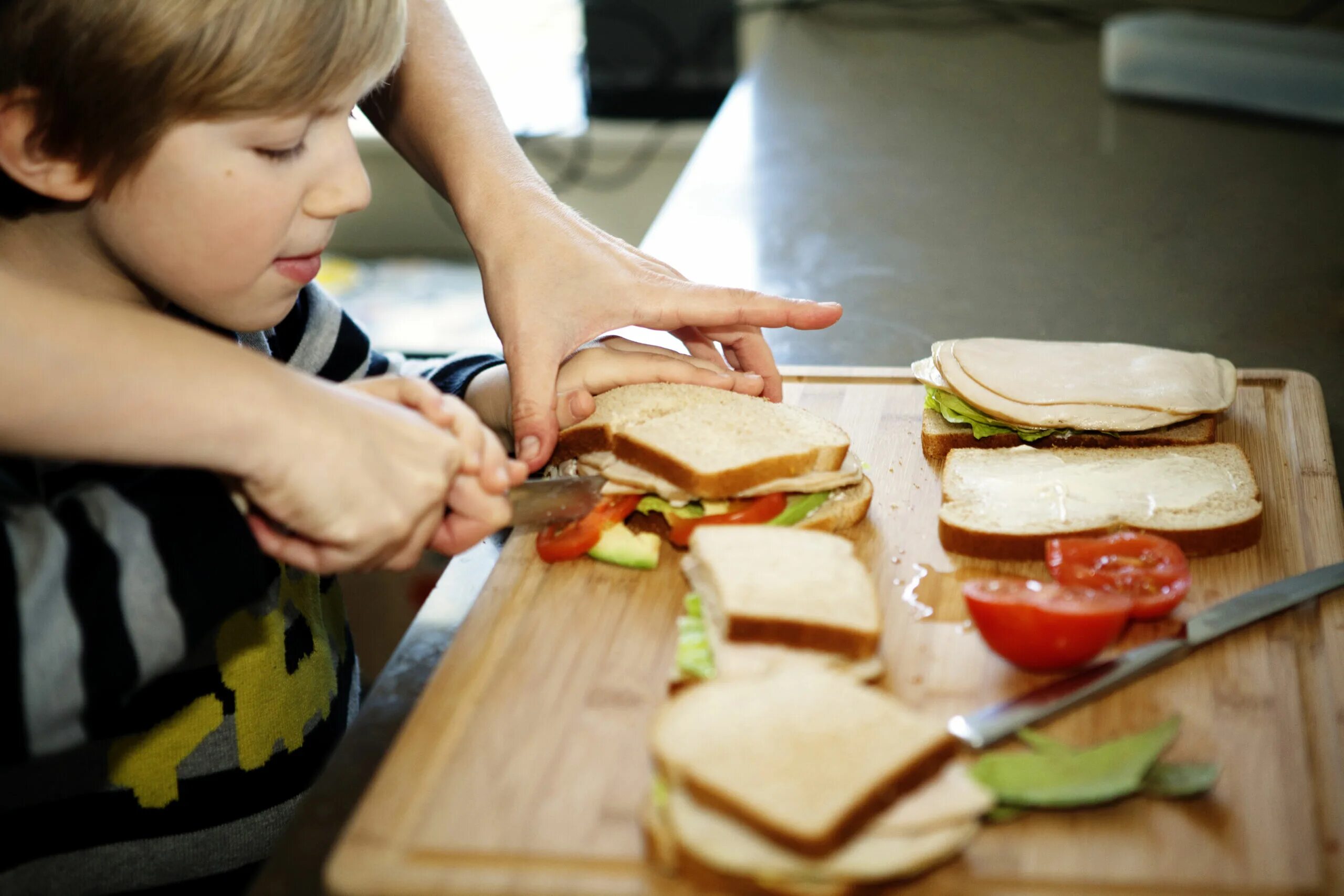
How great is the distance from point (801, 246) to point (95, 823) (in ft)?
5.99

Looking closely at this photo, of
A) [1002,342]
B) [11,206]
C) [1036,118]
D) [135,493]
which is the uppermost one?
[11,206]

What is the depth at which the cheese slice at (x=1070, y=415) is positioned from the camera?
1.88m

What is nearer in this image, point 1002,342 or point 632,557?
point 632,557

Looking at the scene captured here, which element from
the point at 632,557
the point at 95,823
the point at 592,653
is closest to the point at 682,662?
the point at 592,653

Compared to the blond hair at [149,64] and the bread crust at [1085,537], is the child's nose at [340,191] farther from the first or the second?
the bread crust at [1085,537]

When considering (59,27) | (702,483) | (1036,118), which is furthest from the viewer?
(1036,118)

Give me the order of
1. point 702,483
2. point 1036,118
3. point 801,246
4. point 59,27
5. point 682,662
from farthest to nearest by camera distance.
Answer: point 1036,118 < point 801,246 < point 702,483 < point 682,662 < point 59,27

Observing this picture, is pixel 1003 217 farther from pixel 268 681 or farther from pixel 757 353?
pixel 268 681

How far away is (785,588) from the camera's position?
1.44 metres

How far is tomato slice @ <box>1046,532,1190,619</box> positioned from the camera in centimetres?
149

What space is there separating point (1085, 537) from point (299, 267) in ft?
3.51

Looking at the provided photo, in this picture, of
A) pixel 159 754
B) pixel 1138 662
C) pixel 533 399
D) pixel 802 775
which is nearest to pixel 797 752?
pixel 802 775

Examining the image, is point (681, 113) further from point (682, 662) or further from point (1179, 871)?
point (1179, 871)

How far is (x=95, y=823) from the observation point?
155 centimetres
